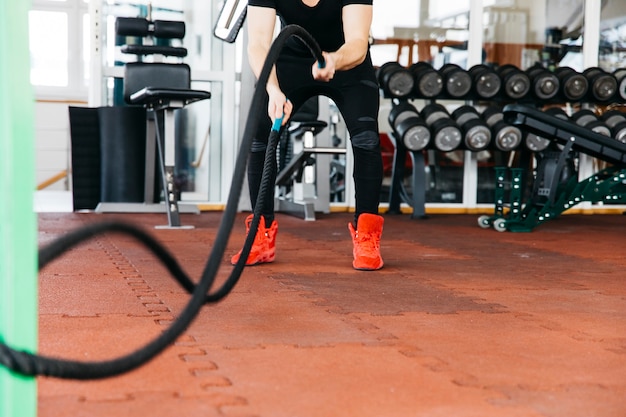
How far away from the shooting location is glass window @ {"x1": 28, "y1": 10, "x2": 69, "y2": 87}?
9.50 meters

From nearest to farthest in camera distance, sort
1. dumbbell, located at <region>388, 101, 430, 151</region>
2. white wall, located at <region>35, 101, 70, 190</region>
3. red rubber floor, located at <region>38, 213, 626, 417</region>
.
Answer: red rubber floor, located at <region>38, 213, 626, 417</region> < dumbbell, located at <region>388, 101, 430, 151</region> < white wall, located at <region>35, 101, 70, 190</region>

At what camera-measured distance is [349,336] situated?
1.80 metres

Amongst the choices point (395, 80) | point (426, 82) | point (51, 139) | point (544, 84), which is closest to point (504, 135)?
point (544, 84)

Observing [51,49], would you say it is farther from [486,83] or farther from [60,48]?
[486,83]

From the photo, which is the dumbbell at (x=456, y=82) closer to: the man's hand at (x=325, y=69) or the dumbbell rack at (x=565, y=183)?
Result: the dumbbell rack at (x=565, y=183)

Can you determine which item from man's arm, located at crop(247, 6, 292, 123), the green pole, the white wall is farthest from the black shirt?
the white wall

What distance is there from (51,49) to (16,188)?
30.8 feet

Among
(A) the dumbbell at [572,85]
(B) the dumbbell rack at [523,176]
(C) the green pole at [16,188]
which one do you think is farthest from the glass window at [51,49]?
(C) the green pole at [16,188]

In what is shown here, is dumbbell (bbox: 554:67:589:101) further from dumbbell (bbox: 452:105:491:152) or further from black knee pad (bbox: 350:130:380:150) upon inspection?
black knee pad (bbox: 350:130:380:150)

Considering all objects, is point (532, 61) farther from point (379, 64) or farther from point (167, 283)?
point (167, 283)

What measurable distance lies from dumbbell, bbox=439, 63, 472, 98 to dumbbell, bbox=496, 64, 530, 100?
0.92 feet

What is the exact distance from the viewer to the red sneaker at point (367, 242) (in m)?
2.83

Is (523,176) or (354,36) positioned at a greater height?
(354,36)

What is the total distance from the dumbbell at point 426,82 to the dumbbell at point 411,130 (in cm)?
19
